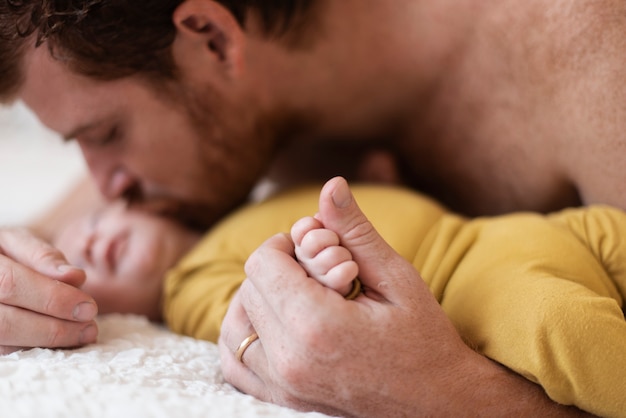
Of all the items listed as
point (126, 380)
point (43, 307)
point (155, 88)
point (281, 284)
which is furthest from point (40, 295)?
point (155, 88)

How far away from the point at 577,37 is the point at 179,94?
660 mm

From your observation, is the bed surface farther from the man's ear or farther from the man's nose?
the man's ear

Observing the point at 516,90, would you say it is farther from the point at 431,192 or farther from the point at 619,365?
the point at 619,365

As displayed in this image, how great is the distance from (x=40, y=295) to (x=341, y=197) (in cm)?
42

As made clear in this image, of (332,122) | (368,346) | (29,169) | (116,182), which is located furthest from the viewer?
(29,169)

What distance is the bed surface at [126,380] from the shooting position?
2.32 feet

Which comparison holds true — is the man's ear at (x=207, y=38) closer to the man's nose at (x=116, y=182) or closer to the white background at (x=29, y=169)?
the man's nose at (x=116, y=182)

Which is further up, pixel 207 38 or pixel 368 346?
pixel 207 38

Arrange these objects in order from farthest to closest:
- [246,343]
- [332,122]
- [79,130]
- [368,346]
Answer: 1. [332,122]
2. [79,130]
3. [246,343]
4. [368,346]

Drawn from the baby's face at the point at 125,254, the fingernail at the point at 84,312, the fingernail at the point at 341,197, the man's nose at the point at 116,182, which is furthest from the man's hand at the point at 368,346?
the man's nose at the point at 116,182

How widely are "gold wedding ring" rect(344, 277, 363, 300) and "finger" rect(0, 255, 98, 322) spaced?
0.36 metres

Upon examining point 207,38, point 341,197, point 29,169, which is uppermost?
point 207,38

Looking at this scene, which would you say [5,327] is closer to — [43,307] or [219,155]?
[43,307]

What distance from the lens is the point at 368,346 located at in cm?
74
